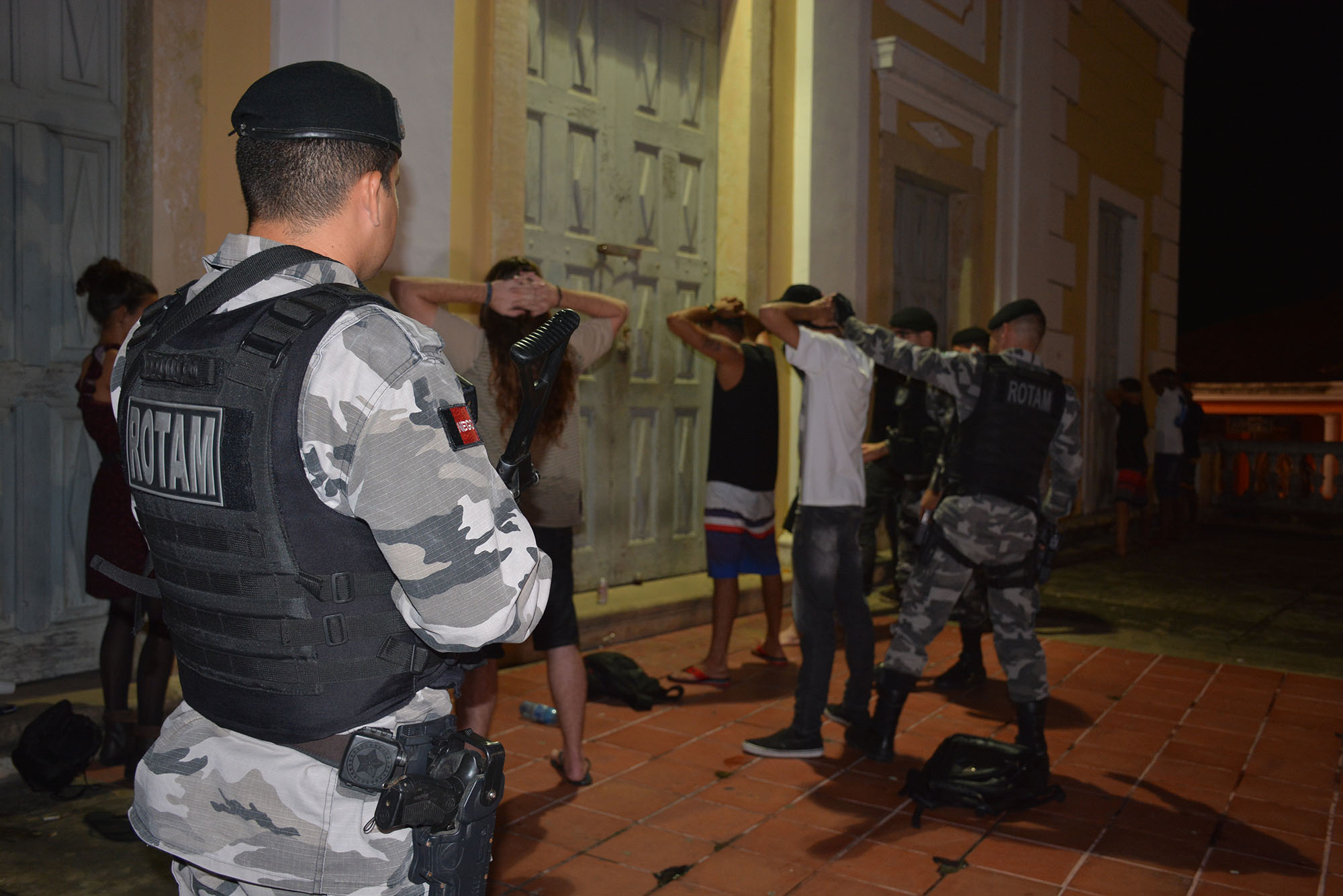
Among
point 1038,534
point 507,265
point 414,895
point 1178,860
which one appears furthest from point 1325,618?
point 414,895

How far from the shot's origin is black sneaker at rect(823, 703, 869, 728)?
450cm

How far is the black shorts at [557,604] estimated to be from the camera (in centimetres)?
378

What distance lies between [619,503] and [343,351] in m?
5.47

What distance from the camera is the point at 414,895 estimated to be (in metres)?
1.50

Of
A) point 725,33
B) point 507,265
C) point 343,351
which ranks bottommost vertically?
point 343,351

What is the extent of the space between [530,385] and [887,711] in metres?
3.00

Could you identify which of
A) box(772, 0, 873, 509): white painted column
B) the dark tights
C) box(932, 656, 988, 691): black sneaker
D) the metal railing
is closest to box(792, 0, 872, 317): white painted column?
box(772, 0, 873, 509): white painted column

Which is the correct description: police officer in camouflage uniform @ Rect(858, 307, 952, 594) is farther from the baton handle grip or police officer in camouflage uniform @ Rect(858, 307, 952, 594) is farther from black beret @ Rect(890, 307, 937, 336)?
the baton handle grip

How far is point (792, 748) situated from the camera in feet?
14.2

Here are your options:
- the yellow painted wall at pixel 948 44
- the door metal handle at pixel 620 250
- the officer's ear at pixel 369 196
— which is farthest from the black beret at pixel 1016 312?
the yellow painted wall at pixel 948 44

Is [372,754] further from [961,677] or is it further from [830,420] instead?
[961,677]

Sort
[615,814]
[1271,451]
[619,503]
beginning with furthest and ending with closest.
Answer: [1271,451], [619,503], [615,814]

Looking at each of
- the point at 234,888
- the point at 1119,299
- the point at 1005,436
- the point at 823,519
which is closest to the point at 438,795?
the point at 234,888

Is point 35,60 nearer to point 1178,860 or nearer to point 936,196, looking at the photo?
point 1178,860
